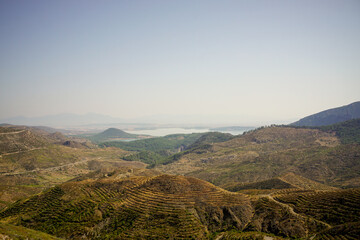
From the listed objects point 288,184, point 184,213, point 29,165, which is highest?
point 184,213

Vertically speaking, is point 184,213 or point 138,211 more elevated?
point 184,213

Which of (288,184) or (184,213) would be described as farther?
(288,184)

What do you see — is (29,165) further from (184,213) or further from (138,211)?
(184,213)

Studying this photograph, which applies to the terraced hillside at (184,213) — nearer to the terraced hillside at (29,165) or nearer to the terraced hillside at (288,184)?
the terraced hillside at (288,184)

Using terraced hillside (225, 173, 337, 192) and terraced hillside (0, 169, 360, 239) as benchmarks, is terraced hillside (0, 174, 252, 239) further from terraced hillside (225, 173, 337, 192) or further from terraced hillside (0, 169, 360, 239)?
terraced hillside (225, 173, 337, 192)

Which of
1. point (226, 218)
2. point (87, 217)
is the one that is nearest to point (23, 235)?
point (87, 217)

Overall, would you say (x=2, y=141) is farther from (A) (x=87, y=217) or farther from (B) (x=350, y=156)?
Answer: (B) (x=350, y=156)

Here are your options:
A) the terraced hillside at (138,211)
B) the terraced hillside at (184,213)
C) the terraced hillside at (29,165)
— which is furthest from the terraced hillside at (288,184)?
the terraced hillside at (29,165)

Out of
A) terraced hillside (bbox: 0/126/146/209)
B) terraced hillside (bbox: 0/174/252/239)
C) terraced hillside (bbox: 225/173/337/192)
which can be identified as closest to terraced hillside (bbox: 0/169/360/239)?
terraced hillside (bbox: 0/174/252/239)

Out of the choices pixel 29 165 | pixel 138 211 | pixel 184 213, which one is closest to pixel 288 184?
pixel 184 213

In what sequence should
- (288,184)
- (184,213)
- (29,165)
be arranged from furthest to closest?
(29,165) → (288,184) → (184,213)

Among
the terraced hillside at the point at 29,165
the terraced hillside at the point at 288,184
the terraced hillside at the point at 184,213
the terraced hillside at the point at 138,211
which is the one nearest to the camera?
the terraced hillside at the point at 184,213

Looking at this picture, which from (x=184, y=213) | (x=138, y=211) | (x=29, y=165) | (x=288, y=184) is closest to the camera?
(x=184, y=213)
